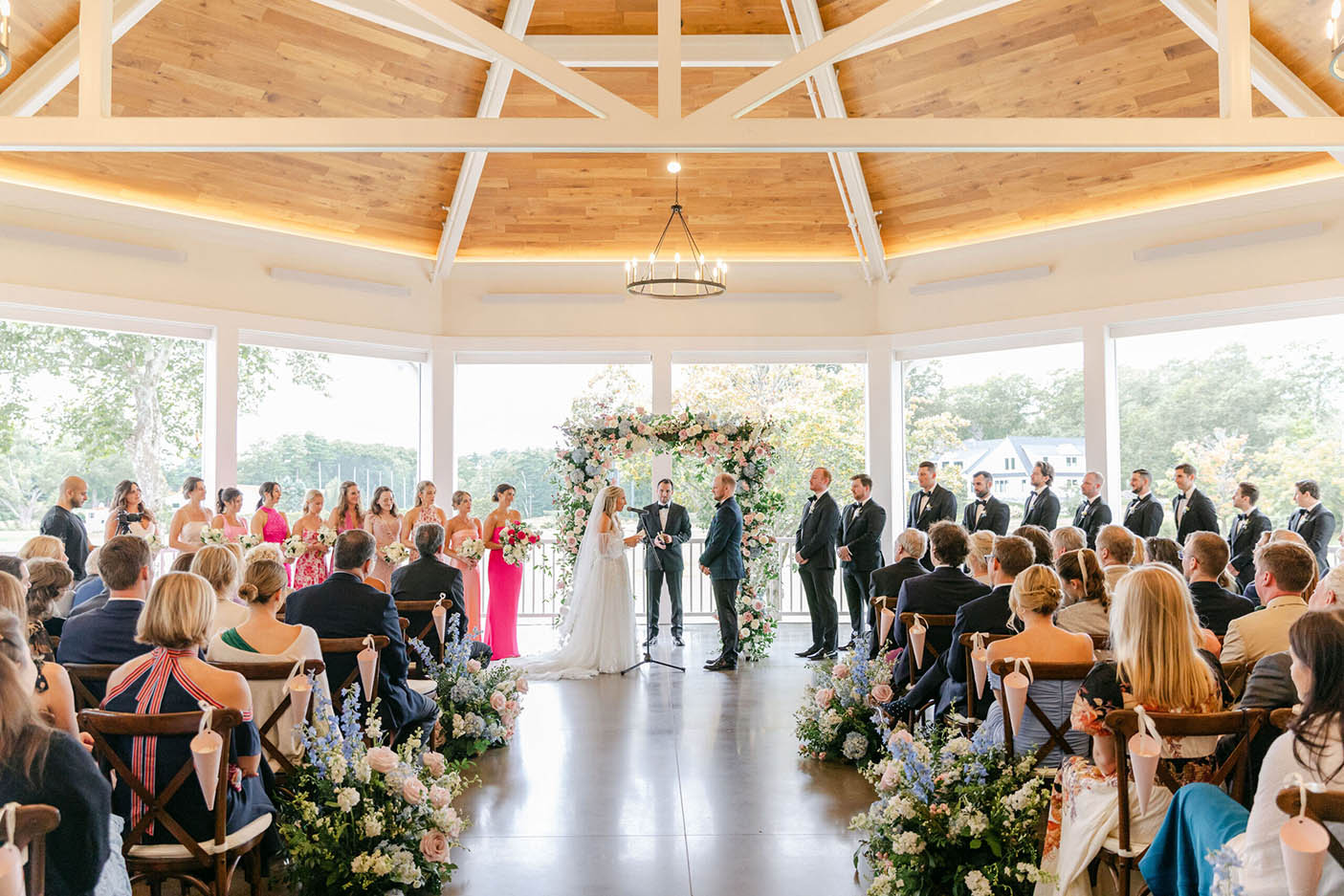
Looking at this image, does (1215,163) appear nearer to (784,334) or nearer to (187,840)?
(784,334)

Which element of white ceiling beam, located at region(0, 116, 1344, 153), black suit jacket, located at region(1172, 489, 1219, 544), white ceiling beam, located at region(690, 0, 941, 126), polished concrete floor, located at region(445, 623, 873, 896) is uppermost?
white ceiling beam, located at region(690, 0, 941, 126)

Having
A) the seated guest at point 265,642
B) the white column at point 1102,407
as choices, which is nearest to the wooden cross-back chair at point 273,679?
the seated guest at point 265,642

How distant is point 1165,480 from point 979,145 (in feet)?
17.5

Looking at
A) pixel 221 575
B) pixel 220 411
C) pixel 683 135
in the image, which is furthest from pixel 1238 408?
pixel 220 411

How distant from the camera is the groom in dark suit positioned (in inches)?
325

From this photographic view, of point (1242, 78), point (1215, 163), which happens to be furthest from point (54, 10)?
point (1215, 163)

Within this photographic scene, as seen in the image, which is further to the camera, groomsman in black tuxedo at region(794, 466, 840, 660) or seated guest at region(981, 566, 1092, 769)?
groomsman in black tuxedo at region(794, 466, 840, 660)

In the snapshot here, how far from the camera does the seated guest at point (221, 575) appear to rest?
4117 mm

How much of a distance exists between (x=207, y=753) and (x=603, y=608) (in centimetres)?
527

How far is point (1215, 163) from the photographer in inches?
337

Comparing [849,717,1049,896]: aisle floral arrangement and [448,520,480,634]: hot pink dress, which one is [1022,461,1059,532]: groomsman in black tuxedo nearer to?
[448,520,480,634]: hot pink dress

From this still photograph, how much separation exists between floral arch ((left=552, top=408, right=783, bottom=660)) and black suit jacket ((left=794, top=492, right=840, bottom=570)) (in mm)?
347

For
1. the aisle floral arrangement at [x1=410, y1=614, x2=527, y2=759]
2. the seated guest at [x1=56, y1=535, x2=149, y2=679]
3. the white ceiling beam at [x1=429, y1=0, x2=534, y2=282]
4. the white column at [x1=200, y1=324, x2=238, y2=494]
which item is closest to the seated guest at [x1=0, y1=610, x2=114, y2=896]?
the seated guest at [x1=56, y1=535, x2=149, y2=679]

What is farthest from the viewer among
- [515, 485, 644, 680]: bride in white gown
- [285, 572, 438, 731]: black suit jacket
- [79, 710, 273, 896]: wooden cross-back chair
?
[515, 485, 644, 680]: bride in white gown
